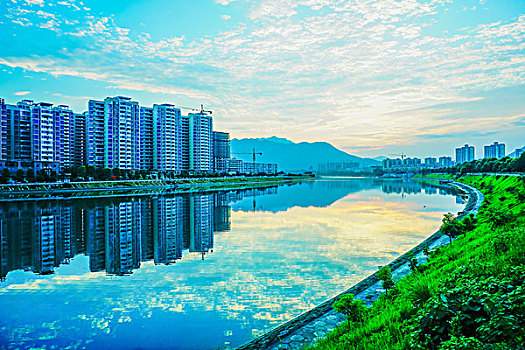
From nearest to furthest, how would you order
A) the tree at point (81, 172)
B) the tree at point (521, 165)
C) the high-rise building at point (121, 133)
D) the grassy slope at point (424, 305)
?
the grassy slope at point (424, 305) → the tree at point (521, 165) → the tree at point (81, 172) → the high-rise building at point (121, 133)

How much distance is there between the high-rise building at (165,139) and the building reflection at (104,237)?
64190 millimetres

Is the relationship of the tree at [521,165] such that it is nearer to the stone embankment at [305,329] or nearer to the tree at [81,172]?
the stone embankment at [305,329]

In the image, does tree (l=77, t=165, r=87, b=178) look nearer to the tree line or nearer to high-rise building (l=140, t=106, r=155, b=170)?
high-rise building (l=140, t=106, r=155, b=170)

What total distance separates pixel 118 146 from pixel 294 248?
75840 mm

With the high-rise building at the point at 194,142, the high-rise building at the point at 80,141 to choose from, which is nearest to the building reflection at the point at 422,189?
the high-rise building at the point at 194,142

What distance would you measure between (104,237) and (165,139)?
78.2m

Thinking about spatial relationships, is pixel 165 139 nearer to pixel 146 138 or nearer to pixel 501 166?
pixel 146 138

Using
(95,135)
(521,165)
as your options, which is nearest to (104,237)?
(521,165)

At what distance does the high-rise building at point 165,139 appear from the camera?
3647 inches

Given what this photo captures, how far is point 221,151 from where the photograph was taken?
5866 inches

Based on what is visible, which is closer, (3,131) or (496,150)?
(3,131)

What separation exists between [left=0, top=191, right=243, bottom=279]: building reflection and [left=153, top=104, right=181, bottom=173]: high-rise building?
64190mm

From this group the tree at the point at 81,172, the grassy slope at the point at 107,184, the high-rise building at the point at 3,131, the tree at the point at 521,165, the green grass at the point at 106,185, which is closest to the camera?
the tree at the point at 521,165

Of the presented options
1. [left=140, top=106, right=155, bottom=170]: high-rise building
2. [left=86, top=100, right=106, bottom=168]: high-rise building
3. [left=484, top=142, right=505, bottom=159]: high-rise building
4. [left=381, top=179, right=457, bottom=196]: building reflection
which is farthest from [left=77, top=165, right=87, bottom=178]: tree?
[left=484, top=142, right=505, bottom=159]: high-rise building
